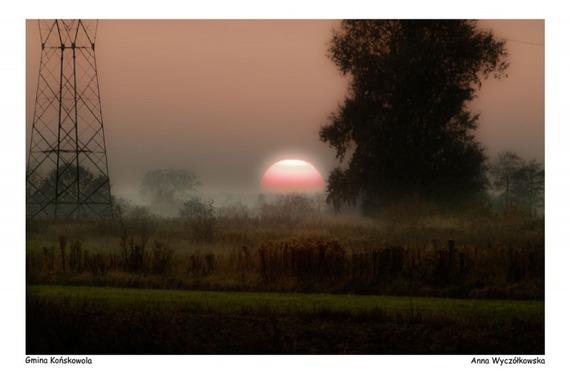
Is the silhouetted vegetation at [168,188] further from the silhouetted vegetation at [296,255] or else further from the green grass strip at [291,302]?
the green grass strip at [291,302]

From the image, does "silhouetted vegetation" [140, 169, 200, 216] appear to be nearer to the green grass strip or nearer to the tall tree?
the green grass strip

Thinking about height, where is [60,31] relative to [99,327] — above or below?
above

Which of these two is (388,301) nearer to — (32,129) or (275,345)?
(275,345)

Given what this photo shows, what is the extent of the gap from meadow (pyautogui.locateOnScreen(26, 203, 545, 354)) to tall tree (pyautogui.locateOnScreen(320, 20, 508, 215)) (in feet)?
5.90

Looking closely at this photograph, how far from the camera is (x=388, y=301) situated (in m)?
17.0

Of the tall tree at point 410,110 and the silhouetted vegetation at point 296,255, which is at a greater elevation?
the tall tree at point 410,110

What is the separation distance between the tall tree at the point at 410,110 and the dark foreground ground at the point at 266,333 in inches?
246

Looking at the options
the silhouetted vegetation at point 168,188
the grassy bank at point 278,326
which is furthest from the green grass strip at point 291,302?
the silhouetted vegetation at point 168,188

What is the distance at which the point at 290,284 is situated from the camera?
1831 centimetres

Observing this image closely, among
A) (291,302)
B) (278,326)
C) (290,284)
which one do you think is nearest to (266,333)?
(278,326)

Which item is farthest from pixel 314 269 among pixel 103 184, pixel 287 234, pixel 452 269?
pixel 103 184

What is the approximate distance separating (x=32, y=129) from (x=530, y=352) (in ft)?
38.3

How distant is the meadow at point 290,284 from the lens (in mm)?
14680

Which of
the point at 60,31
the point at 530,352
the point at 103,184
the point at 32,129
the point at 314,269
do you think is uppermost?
the point at 60,31
